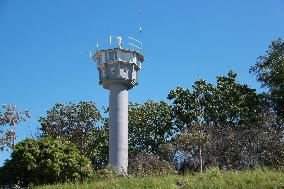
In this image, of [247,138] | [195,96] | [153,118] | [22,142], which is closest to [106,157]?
[153,118]

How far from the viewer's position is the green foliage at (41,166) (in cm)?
1623

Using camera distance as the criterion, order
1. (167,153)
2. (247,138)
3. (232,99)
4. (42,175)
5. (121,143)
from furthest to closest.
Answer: (232,99), (167,153), (247,138), (121,143), (42,175)

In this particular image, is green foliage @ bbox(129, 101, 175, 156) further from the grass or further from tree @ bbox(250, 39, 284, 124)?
the grass

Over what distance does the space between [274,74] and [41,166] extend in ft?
66.4

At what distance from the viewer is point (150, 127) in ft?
121

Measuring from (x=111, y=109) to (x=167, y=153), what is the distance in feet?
19.2

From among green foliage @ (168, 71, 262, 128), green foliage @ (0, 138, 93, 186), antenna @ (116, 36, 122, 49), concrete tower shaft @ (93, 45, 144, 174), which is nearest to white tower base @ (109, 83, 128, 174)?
concrete tower shaft @ (93, 45, 144, 174)

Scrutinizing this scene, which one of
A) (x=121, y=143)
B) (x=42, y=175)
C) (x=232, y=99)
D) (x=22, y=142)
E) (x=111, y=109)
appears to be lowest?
(x=42, y=175)

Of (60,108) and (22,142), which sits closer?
(22,142)

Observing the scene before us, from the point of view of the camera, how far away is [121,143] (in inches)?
1073

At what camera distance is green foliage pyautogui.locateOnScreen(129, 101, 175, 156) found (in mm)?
36188

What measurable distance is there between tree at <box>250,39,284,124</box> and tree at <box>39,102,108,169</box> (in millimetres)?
11482

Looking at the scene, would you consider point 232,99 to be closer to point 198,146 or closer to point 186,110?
point 186,110

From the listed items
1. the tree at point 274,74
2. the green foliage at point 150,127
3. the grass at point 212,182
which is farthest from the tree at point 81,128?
the grass at point 212,182
